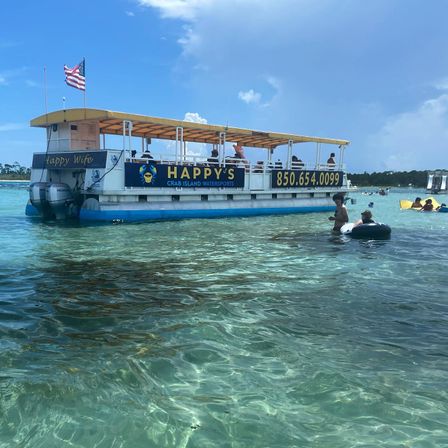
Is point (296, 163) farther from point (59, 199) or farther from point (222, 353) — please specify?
point (222, 353)

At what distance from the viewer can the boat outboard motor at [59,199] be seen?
17.9m

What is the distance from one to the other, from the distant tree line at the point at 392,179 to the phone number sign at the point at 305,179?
279 feet

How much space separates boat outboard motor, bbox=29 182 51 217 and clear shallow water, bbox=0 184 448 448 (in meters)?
9.87

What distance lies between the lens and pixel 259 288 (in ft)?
23.7

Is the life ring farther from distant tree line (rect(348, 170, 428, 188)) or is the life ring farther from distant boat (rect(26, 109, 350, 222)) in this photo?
distant tree line (rect(348, 170, 428, 188))

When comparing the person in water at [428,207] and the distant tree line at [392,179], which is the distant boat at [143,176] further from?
the distant tree line at [392,179]

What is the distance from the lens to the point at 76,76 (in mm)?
19672

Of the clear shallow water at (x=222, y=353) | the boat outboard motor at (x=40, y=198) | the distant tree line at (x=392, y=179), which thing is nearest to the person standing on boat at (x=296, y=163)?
the boat outboard motor at (x=40, y=198)

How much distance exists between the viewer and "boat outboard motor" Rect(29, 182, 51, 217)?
1841 cm

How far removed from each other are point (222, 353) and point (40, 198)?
1615 cm

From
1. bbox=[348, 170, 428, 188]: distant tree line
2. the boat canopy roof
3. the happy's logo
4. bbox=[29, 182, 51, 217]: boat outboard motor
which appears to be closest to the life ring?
the happy's logo

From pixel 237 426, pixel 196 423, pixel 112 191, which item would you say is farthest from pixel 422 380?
pixel 112 191

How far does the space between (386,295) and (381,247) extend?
5346 millimetres

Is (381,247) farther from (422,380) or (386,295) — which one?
(422,380)
